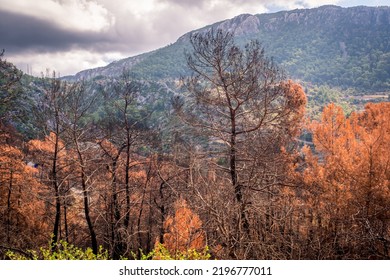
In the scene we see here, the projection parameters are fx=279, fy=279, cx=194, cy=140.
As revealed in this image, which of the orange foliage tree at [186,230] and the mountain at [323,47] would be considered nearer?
the orange foliage tree at [186,230]

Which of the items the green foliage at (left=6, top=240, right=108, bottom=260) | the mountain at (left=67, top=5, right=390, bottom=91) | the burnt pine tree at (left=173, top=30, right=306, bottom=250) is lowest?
the green foliage at (left=6, top=240, right=108, bottom=260)

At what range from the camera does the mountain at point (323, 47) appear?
398 feet

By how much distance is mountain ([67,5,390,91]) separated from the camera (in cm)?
12119

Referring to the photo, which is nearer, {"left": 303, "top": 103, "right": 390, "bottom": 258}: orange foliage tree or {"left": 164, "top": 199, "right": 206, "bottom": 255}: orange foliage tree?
{"left": 164, "top": 199, "right": 206, "bottom": 255}: orange foliage tree

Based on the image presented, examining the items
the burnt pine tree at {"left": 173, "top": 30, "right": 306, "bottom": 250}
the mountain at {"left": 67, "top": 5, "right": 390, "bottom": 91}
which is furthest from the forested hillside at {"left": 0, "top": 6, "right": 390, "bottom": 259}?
the mountain at {"left": 67, "top": 5, "right": 390, "bottom": 91}

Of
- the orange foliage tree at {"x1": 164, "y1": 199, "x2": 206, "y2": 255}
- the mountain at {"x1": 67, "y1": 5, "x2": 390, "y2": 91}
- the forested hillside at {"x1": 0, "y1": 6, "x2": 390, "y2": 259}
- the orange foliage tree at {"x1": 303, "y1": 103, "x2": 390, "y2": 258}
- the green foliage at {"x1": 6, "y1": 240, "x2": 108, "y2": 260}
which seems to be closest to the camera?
the orange foliage tree at {"x1": 164, "y1": 199, "x2": 206, "y2": 255}

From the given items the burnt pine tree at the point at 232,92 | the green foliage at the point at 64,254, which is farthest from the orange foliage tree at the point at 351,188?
the green foliage at the point at 64,254

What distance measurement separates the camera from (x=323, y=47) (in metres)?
154

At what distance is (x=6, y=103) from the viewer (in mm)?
8680

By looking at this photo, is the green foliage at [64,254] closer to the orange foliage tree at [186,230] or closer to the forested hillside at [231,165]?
the forested hillside at [231,165]

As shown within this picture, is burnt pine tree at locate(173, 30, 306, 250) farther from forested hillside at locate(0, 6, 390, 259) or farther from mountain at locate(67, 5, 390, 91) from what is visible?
mountain at locate(67, 5, 390, 91)

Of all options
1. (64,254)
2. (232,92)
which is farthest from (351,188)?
(64,254)

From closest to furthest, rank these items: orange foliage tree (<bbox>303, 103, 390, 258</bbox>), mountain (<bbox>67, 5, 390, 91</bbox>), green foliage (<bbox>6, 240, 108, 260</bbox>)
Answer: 1. green foliage (<bbox>6, 240, 108, 260</bbox>)
2. orange foliage tree (<bbox>303, 103, 390, 258</bbox>)
3. mountain (<bbox>67, 5, 390, 91</bbox>)
